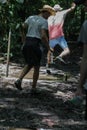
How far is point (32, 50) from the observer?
383 inches

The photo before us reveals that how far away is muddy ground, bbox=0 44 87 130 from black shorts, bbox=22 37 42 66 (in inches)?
24.7

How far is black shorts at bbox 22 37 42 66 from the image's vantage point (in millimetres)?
9688

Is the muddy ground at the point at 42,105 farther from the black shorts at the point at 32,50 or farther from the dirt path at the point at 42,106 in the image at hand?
the black shorts at the point at 32,50

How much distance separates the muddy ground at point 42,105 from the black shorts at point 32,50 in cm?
63

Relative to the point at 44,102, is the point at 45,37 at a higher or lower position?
higher

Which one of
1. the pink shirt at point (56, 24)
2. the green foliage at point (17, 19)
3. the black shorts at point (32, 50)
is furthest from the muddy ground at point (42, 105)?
the green foliage at point (17, 19)

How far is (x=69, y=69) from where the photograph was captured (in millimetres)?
14750

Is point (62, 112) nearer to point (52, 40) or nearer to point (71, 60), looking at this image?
point (52, 40)

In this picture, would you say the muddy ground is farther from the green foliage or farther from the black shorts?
the green foliage

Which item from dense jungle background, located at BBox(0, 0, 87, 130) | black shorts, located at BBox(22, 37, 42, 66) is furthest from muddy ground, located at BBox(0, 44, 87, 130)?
black shorts, located at BBox(22, 37, 42, 66)

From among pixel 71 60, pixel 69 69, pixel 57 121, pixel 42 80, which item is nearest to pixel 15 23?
pixel 42 80

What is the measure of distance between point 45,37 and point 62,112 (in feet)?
6.48

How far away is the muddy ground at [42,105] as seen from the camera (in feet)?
23.3

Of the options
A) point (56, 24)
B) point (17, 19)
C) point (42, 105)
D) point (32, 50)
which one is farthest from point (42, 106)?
point (56, 24)
